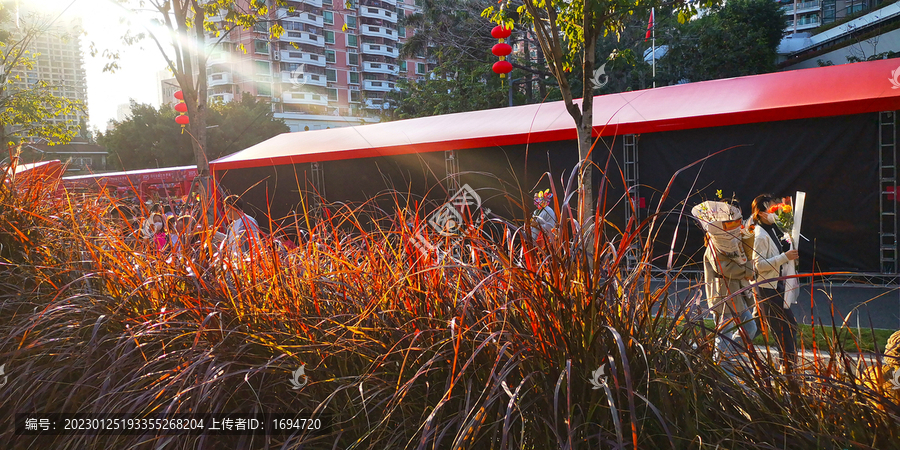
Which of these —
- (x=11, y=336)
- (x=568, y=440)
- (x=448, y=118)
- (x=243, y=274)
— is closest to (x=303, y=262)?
(x=243, y=274)

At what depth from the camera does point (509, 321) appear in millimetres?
1938

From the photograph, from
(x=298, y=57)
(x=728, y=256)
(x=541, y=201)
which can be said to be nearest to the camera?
(x=541, y=201)

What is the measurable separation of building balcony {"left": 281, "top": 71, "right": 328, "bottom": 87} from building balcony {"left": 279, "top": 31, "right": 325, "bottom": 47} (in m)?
3.58

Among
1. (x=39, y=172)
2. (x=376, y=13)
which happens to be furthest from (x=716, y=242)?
(x=376, y=13)

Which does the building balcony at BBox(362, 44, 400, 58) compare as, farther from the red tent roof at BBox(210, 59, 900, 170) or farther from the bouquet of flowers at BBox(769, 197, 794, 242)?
the bouquet of flowers at BBox(769, 197, 794, 242)

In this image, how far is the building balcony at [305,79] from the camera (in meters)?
66.9

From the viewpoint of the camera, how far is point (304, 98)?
2761 inches

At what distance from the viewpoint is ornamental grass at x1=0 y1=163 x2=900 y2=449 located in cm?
172

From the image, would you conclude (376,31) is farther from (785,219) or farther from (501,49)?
(785,219)

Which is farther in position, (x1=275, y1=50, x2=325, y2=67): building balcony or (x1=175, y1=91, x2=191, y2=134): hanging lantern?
(x1=275, y1=50, x2=325, y2=67): building balcony

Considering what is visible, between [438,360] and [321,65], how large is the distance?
75.2m

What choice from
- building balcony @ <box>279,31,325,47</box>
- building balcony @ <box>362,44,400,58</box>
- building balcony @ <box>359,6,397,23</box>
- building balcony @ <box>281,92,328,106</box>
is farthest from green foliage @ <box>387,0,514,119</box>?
building balcony @ <box>359,6,397,23</box>

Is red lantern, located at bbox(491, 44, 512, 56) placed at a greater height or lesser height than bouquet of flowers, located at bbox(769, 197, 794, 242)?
greater

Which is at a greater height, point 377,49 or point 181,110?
point 377,49
